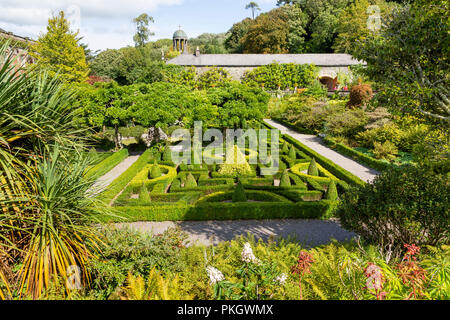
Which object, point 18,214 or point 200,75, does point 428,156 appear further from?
point 200,75

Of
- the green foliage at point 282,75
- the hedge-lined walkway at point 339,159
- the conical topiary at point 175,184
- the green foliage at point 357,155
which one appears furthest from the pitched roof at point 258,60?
the conical topiary at point 175,184

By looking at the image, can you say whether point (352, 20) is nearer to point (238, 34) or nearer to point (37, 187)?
point (238, 34)

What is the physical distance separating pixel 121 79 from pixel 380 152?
44.6 meters

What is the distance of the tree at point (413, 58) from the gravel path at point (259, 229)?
4487 millimetres

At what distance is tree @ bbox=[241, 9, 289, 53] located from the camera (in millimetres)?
52906

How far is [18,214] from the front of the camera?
3555mm

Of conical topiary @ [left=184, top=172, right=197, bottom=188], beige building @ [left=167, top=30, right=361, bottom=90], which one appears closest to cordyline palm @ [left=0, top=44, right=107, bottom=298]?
conical topiary @ [left=184, top=172, right=197, bottom=188]

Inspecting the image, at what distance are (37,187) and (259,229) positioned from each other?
693 cm

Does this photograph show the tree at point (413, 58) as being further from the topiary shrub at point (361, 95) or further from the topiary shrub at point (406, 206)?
the topiary shrub at point (361, 95)

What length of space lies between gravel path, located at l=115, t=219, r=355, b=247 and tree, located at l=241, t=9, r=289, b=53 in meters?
50.4

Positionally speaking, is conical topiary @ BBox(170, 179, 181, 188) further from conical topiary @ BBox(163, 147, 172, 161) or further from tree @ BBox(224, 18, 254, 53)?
tree @ BBox(224, 18, 254, 53)

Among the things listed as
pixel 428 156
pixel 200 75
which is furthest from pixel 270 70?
pixel 428 156

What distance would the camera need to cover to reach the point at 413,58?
5.69 m

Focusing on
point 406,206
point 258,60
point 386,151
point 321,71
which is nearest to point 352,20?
point 321,71
